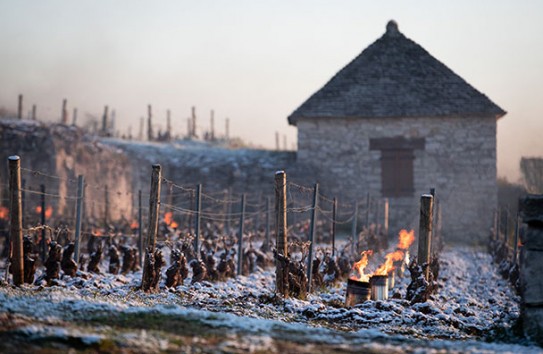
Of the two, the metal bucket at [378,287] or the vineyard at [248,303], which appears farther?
the metal bucket at [378,287]

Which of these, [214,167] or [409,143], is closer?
[409,143]

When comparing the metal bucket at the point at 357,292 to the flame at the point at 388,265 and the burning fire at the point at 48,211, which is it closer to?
the flame at the point at 388,265

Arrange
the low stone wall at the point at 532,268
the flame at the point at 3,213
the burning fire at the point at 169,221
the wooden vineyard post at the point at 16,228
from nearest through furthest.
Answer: the low stone wall at the point at 532,268, the wooden vineyard post at the point at 16,228, the flame at the point at 3,213, the burning fire at the point at 169,221

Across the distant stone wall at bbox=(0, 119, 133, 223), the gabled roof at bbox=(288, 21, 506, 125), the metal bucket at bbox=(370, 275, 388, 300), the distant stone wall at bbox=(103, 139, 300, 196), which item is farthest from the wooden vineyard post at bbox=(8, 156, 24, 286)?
the gabled roof at bbox=(288, 21, 506, 125)

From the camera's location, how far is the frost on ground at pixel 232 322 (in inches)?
251

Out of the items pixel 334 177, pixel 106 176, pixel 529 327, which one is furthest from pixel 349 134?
pixel 529 327

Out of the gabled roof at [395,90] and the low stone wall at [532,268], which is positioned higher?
the gabled roof at [395,90]

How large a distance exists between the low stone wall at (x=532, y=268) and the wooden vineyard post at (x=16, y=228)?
6916 mm

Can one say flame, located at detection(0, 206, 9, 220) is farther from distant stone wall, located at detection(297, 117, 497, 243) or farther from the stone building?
distant stone wall, located at detection(297, 117, 497, 243)

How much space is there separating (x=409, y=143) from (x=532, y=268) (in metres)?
17.4

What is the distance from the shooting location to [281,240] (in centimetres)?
1115

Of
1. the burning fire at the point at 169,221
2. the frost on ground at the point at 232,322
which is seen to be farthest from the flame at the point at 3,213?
the frost on ground at the point at 232,322

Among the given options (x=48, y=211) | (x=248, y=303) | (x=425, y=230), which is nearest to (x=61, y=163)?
(x=48, y=211)

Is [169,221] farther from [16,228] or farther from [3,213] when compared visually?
[16,228]
